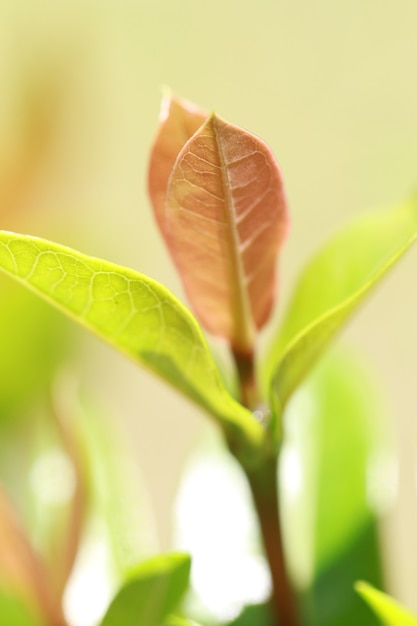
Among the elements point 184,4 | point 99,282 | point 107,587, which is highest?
point 184,4

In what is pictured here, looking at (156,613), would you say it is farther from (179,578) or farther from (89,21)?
(89,21)

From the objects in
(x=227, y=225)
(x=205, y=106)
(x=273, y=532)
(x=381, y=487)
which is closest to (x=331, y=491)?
(x=381, y=487)

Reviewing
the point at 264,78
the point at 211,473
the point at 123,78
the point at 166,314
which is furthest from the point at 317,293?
the point at 123,78

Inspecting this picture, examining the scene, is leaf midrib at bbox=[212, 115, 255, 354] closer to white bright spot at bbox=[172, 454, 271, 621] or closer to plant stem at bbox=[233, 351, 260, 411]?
plant stem at bbox=[233, 351, 260, 411]

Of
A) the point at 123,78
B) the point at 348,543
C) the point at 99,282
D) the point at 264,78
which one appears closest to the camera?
the point at 99,282

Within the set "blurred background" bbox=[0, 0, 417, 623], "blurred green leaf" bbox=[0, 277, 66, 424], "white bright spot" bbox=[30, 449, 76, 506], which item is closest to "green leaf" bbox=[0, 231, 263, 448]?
"white bright spot" bbox=[30, 449, 76, 506]

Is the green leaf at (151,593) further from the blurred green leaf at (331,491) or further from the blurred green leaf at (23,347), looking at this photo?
the blurred green leaf at (23,347)
